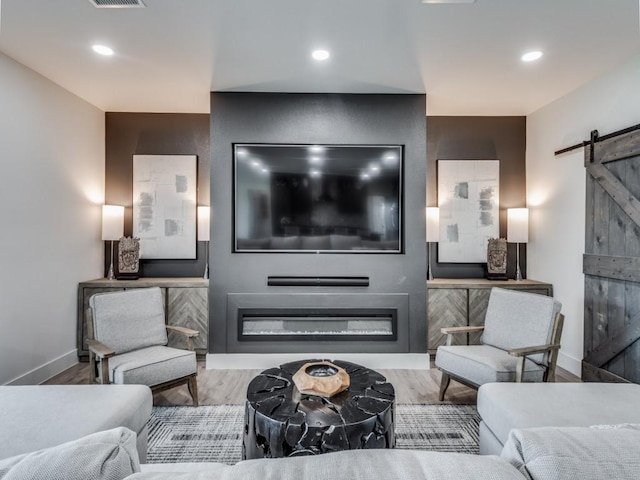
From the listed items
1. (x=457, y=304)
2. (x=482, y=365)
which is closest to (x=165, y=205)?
(x=457, y=304)

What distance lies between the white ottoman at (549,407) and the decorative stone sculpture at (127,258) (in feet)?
11.8

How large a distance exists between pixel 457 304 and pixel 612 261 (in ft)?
4.53

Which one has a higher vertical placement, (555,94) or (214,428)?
(555,94)

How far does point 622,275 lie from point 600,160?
1.03 metres

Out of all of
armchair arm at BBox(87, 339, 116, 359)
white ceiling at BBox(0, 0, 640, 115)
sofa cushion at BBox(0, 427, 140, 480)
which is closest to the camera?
sofa cushion at BBox(0, 427, 140, 480)

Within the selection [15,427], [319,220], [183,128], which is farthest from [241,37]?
[15,427]

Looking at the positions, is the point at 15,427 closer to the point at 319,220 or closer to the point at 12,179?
the point at 12,179

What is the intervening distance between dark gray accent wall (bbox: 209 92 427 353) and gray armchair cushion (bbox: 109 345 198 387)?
84 centimetres

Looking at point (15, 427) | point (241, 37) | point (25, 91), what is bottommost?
point (15, 427)

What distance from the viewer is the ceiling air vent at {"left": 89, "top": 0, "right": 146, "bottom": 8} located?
2.10 meters

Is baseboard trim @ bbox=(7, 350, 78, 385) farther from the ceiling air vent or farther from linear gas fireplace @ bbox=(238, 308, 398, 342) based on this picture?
the ceiling air vent

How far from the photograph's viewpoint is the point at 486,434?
1928mm

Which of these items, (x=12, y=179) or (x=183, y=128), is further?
(x=183, y=128)

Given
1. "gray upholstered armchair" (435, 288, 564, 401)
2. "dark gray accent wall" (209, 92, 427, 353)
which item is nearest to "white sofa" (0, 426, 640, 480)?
"gray upholstered armchair" (435, 288, 564, 401)
